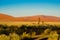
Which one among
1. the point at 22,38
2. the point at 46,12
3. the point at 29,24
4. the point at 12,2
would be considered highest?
the point at 12,2

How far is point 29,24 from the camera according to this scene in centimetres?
236

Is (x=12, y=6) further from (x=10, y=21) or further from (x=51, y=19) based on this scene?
(x=51, y=19)

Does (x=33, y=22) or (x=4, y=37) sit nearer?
(x=4, y=37)

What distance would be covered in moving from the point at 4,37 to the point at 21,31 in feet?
0.82

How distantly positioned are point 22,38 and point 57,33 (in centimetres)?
48

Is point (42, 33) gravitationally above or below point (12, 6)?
below

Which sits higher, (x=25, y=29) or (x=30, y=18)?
(x=30, y=18)

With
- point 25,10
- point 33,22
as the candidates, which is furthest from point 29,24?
point 25,10

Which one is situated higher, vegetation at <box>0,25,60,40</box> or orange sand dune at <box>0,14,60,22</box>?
orange sand dune at <box>0,14,60,22</box>

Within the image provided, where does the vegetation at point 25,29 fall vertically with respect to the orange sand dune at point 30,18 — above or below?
below

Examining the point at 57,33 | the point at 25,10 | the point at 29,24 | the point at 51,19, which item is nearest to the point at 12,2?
the point at 25,10

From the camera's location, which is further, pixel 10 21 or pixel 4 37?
pixel 10 21

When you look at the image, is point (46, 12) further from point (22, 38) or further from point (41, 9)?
point (22, 38)

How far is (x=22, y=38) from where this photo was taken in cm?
228
